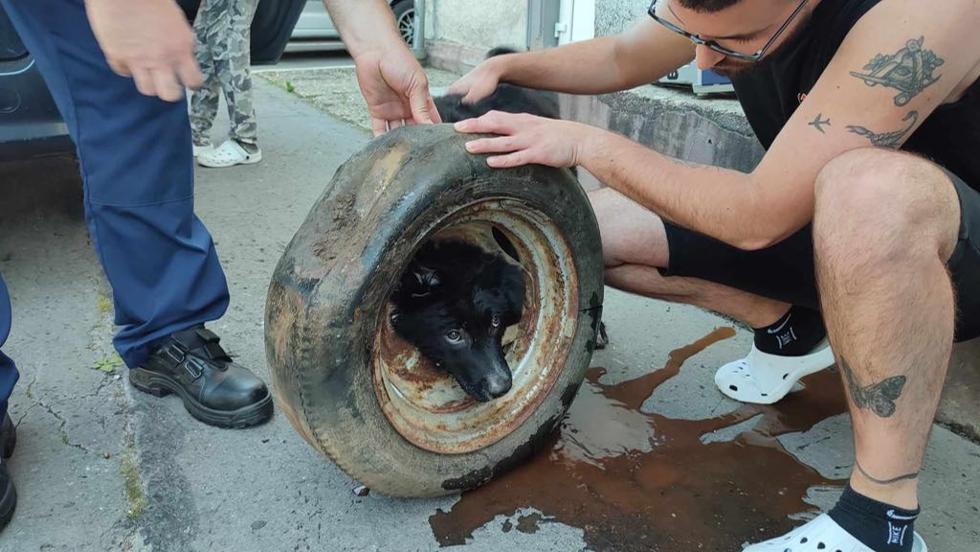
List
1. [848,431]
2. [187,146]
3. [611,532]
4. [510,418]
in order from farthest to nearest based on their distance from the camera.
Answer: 1. [848,431]
2. [187,146]
3. [510,418]
4. [611,532]

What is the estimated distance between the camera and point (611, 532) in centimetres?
194

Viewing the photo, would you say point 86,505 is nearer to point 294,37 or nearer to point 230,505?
point 230,505

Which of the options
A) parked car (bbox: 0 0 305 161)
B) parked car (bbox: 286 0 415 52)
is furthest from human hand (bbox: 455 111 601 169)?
parked car (bbox: 286 0 415 52)

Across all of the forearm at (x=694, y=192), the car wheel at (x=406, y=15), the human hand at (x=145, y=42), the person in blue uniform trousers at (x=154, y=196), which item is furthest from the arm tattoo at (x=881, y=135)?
the car wheel at (x=406, y=15)

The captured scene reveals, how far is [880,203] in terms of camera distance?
65.3 inches

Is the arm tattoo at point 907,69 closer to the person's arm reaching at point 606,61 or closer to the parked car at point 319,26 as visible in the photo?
the person's arm reaching at point 606,61

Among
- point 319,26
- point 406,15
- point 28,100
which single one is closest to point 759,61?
point 28,100

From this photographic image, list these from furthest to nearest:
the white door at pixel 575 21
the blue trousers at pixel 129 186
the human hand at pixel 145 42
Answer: the white door at pixel 575 21 → the blue trousers at pixel 129 186 → the human hand at pixel 145 42

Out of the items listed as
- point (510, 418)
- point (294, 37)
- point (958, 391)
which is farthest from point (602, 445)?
point (294, 37)

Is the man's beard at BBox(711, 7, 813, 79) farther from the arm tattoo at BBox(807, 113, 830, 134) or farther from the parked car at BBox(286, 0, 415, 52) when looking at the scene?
the parked car at BBox(286, 0, 415, 52)

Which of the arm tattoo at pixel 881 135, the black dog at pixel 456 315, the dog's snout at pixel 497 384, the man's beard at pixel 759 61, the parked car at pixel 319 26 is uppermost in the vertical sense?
the man's beard at pixel 759 61

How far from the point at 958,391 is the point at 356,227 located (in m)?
1.97

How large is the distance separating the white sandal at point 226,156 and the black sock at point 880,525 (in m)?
3.85

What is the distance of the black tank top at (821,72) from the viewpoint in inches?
72.1
